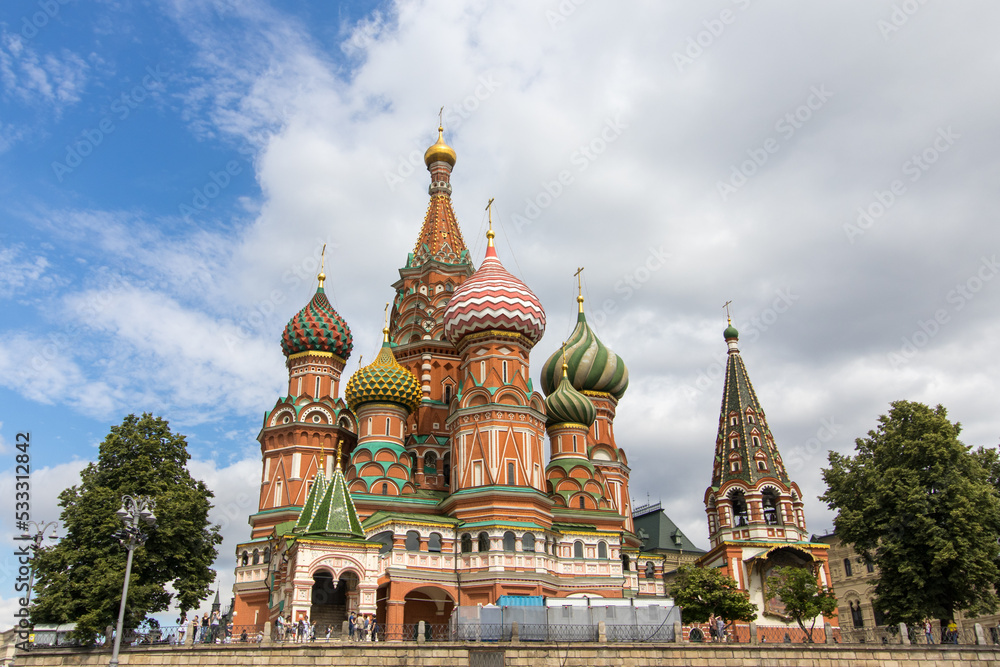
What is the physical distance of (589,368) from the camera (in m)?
44.2

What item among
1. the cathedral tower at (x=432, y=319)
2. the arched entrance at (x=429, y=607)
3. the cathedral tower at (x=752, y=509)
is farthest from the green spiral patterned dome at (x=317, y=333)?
the cathedral tower at (x=752, y=509)

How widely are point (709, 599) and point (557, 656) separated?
28.2ft

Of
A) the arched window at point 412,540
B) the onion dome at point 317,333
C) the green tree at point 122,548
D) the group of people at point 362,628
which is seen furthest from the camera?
the onion dome at point 317,333

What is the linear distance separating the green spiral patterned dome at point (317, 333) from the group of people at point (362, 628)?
56.1 feet

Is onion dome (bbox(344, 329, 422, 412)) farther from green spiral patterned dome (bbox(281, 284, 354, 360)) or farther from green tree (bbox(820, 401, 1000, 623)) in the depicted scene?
green tree (bbox(820, 401, 1000, 623))

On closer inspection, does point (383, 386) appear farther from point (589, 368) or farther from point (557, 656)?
point (557, 656)

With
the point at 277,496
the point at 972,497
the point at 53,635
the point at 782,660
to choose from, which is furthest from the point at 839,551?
the point at 53,635

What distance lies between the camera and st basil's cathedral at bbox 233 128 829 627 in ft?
100

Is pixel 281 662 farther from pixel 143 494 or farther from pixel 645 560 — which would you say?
pixel 645 560

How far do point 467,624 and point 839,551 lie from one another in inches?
1404

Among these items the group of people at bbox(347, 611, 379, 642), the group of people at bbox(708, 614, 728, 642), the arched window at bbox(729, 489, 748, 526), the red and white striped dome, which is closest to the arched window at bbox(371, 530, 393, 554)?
the group of people at bbox(347, 611, 379, 642)

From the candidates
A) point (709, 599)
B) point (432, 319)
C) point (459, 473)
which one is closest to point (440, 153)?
point (432, 319)

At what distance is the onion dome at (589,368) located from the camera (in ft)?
145

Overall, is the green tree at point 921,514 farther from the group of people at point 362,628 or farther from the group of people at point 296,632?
the group of people at point 296,632
